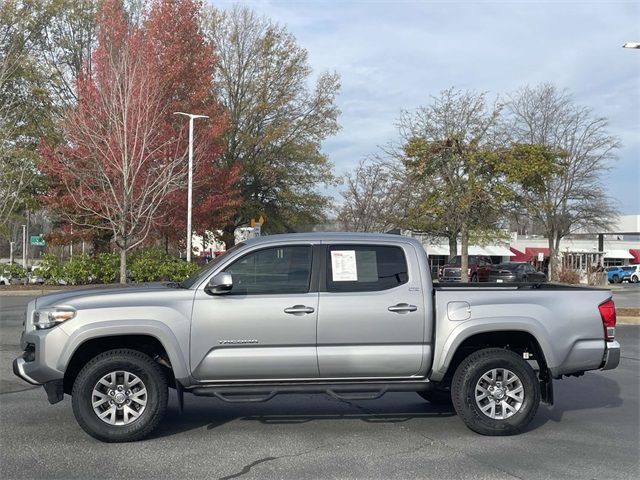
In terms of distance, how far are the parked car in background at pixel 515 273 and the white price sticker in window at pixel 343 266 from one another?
30.1m

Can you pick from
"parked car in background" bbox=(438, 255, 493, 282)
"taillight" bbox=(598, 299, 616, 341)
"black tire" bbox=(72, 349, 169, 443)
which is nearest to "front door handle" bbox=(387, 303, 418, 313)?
"taillight" bbox=(598, 299, 616, 341)

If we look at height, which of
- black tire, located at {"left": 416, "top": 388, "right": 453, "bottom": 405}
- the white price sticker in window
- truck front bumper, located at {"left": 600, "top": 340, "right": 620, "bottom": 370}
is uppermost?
the white price sticker in window

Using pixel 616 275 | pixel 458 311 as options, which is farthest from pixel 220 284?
pixel 616 275

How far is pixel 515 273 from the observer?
122 ft

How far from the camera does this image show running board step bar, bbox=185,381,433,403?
638cm

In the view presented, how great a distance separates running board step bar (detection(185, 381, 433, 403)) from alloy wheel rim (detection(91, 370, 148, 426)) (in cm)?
49

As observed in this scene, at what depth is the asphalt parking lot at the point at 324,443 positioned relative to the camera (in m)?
5.59

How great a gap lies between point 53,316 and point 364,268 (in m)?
2.90

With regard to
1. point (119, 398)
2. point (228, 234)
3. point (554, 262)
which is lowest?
point (119, 398)

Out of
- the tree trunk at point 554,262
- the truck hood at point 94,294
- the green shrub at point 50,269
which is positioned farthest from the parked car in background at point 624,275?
the truck hood at point 94,294

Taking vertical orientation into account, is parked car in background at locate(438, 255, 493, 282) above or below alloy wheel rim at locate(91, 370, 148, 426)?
above

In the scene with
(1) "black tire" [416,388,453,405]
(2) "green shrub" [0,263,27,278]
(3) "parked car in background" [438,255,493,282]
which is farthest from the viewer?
(3) "parked car in background" [438,255,493,282]

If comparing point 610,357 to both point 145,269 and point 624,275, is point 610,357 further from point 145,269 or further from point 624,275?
point 624,275

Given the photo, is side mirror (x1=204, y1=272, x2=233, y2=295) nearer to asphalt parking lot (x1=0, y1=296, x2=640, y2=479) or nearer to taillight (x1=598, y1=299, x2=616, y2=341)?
asphalt parking lot (x1=0, y1=296, x2=640, y2=479)
